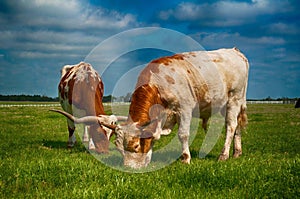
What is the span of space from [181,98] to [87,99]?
4.48 metres

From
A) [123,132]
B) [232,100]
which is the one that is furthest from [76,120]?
[232,100]

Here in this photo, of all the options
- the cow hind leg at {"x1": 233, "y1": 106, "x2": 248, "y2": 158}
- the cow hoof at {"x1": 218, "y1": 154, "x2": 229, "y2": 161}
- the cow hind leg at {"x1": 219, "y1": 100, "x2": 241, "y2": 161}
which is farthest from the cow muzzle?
the cow hind leg at {"x1": 233, "y1": 106, "x2": 248, "y2": 158}

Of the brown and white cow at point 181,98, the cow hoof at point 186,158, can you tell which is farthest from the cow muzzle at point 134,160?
the cow hoof at point 186,158

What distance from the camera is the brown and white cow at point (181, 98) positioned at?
29.4ft

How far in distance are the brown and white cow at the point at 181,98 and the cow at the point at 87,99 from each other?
2.50 meters

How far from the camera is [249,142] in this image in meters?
14.9

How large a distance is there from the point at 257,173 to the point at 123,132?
3.18 m

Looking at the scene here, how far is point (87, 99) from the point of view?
13086mm

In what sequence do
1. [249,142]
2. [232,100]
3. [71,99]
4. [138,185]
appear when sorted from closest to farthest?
[138,185], [232,100], [71,99], [249,142]

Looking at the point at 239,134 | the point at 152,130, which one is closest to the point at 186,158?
the point at 152,130

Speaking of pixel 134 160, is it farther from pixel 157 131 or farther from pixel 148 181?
pixel 148 181

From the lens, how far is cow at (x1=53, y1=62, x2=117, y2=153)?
11734mm

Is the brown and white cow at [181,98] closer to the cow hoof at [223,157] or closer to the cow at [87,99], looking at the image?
the cow hoof at [223,157]

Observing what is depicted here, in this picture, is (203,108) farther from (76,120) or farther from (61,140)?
(61,140)
